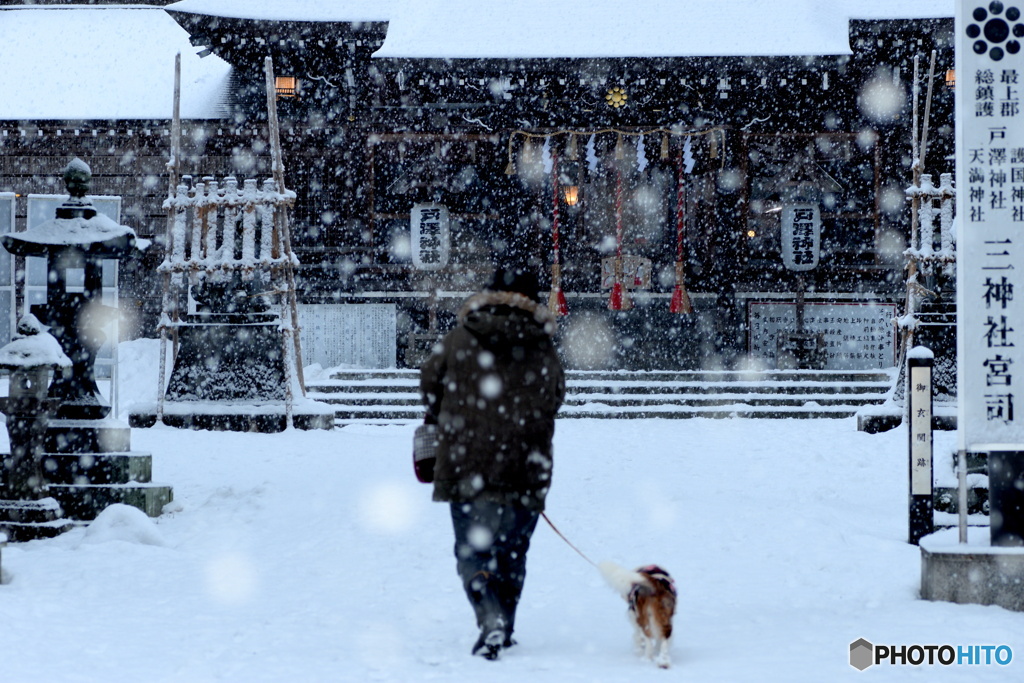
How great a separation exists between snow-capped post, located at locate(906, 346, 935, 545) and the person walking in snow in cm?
328

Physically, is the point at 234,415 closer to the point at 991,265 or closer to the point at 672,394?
the point at 672,394

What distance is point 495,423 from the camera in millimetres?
4195

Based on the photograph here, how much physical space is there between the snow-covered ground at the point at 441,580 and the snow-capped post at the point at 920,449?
217 mm

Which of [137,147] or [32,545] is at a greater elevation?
[137,147]

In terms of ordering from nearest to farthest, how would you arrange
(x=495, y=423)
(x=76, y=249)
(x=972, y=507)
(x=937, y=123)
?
1. (x=495, y=423)
2. (x=972, y=507)
3. (x=76, y=249)
4. (x=937, y=123)

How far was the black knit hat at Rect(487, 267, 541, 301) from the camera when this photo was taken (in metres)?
4.25

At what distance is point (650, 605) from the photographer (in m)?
4.05

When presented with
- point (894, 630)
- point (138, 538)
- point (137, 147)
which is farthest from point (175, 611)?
point (137, 147)

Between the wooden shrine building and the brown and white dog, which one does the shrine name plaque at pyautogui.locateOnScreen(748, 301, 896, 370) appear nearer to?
the wooden shrine building

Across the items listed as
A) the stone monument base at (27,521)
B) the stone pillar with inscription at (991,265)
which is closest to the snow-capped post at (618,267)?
the stone monument base at (27,521)

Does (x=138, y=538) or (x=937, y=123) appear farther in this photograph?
(x=937, y=123)

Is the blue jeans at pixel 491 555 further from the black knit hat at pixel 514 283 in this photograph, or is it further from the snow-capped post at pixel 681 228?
the snow-capped post at pixel 681 228

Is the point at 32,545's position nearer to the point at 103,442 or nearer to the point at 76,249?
the point at 103,442

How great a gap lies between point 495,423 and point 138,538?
3.37 meters
